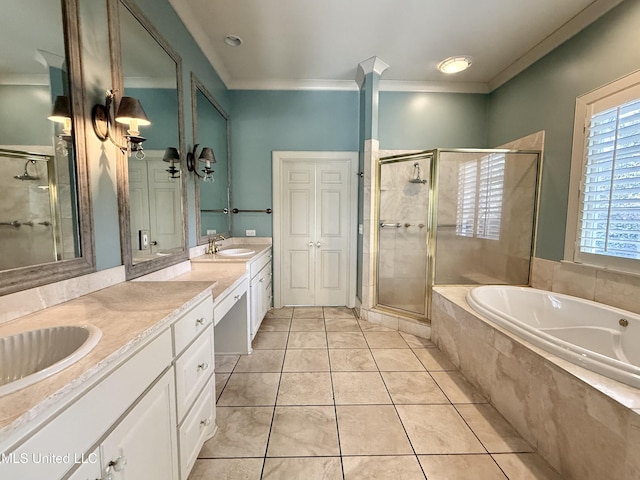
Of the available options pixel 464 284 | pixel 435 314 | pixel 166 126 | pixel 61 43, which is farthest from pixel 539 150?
pixel 61 43

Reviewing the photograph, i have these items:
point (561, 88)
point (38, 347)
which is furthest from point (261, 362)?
point (561, 88)

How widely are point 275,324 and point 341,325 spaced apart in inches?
29.6

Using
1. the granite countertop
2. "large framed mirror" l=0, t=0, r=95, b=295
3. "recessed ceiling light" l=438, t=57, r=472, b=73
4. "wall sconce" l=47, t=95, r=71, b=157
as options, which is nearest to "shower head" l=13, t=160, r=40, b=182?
"large framed mirror" l=0, t=0, r=95, b=295

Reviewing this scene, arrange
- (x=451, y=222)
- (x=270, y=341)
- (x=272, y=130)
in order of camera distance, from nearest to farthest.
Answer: (x=270, y=341) → (x=451, y=222) → (x=272, y=130)

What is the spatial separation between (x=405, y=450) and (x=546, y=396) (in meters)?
0.77

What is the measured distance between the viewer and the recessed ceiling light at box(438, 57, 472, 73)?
2.53 meters

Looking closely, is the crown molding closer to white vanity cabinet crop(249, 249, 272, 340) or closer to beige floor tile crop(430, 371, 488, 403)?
beige floor tile crop(430, 371, 488, 403)

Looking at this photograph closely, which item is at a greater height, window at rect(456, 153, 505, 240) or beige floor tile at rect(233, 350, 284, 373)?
window at rect(456, 153, 505, 240)

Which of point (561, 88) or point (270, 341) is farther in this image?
point (270, 341)

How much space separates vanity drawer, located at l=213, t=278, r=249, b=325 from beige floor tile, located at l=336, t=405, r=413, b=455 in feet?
3.13

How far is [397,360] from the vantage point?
2229 mm

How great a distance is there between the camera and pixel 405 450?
137 centimetres

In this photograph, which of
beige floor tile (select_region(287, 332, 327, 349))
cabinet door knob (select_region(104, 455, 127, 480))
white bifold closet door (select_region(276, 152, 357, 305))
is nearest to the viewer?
cabinet door knob (select_region(104, 455, 127, 480))

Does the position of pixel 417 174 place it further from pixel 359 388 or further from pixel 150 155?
pixel 150 155
